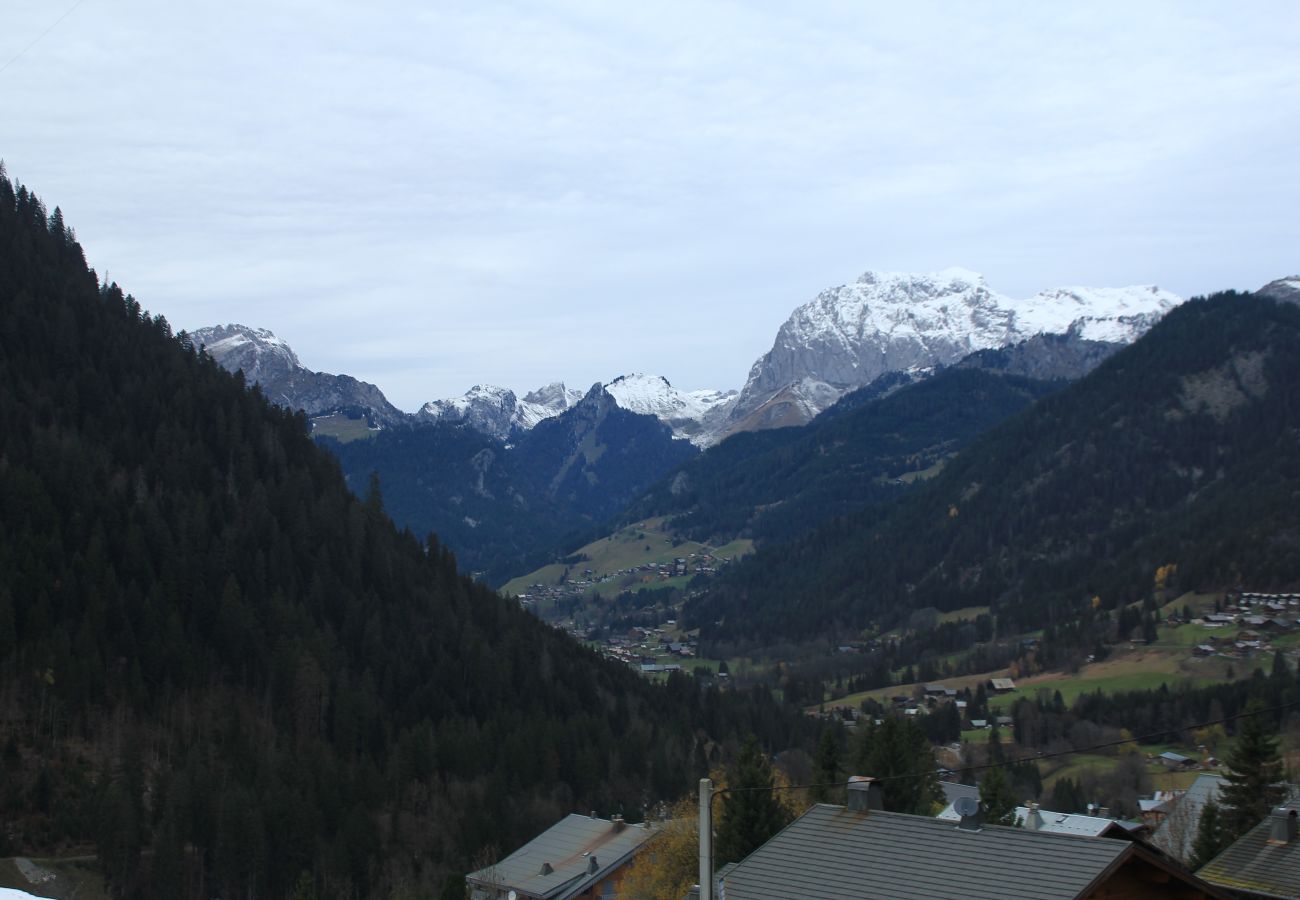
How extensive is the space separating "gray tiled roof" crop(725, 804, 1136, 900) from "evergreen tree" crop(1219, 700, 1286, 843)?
4739 cm

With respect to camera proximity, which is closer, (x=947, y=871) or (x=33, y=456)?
(x=947, y=871)

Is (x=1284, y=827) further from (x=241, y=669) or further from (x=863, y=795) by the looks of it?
(x=241, y=669)

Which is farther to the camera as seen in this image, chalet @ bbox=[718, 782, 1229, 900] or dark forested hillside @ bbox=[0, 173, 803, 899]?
dark forested hillside @ bbox=[0, 173, 803, 899]

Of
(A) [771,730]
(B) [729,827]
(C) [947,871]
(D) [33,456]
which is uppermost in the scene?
(D) [33,456]

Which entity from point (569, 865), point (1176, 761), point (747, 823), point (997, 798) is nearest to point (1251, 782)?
point (997, 798)

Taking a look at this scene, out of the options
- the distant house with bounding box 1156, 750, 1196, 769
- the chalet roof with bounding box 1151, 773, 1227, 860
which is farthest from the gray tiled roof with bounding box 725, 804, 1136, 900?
the distant house with bounding box 1156, 750, 1196, 769

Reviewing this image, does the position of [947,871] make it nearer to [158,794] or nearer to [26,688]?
[158,794]

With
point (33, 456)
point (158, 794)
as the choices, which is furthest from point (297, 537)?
point (158, 794)

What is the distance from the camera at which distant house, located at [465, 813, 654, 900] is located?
90625mm

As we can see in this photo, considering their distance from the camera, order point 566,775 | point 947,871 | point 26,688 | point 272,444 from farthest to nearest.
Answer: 1. point 272,444
2. point 566,775
3. point 26,688
4. point 947,871

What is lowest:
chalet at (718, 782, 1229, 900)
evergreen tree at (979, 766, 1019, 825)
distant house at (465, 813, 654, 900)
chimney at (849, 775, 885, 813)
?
distant house at (465, 813, 654, 900)

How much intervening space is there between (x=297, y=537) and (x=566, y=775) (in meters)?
51.9

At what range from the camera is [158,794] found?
4653 inches

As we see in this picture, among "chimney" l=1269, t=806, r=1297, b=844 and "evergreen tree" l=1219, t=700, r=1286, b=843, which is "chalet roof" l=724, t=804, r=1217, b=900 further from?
"evergreen tree" l=1219, t=700, r=1286, b=843
